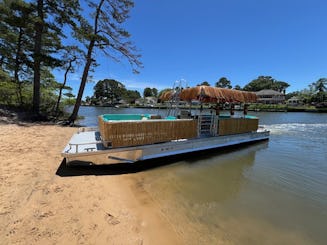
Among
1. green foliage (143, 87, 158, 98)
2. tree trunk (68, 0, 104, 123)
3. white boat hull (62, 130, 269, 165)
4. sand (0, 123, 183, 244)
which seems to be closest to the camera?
sand (0, 123, 183, 244)

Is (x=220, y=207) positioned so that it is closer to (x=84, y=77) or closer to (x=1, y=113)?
(x=84, y=77)

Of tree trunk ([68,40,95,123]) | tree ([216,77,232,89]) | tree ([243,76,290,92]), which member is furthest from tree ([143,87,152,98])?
tree trunk ([68,40,95,123])

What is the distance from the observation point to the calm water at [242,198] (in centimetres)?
341

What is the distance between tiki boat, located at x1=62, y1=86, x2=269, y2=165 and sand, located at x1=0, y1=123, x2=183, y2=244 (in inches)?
22.5

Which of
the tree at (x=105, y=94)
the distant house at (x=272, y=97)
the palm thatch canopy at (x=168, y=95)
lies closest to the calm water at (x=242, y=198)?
the palm thatch canopy at (x=168, y=95)

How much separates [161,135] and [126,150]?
1538 mm

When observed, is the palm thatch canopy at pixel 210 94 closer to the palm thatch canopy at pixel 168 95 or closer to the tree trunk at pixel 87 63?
the palm thatch canopy at pixel 168 95

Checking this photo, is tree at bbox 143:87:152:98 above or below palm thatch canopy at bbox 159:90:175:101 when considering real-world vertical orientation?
above

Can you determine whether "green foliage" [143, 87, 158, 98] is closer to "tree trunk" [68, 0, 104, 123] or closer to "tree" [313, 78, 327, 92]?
"tree" [313, 78, 327, 92]

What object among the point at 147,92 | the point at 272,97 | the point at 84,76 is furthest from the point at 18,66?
the point at 147,92

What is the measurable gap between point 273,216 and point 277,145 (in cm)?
846

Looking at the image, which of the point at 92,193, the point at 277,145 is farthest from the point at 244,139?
the point at 92,193

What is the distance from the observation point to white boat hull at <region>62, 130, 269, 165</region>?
17.7ft

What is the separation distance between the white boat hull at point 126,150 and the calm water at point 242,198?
508 millimetres
